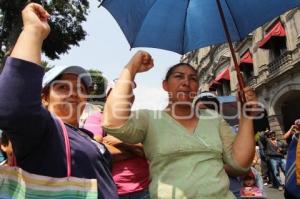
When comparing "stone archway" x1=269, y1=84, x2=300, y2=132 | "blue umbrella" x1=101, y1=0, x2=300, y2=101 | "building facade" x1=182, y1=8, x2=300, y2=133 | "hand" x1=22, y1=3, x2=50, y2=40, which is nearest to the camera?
"hand" x1=22, y1=3, x2=50, y2=40

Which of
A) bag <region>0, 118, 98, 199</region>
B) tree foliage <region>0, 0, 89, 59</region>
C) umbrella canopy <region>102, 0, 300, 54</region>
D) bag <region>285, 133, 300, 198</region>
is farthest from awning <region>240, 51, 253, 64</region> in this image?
bag <region>0, 118, 98, 199</region>

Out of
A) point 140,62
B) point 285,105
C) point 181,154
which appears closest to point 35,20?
point 140,62

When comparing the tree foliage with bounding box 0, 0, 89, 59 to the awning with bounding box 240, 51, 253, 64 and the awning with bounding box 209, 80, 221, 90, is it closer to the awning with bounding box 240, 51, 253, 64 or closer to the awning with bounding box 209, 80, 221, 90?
the awning with bounding box 240, 51, 253, 64

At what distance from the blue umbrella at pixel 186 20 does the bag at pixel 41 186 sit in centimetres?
170

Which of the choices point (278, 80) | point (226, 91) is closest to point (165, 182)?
point (278, 80)

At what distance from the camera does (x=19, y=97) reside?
4.06ft

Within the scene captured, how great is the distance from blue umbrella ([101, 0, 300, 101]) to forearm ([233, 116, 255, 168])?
79cm

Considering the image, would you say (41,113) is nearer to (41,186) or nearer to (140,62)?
(41,186)

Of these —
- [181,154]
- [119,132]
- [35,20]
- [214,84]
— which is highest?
[214,84]

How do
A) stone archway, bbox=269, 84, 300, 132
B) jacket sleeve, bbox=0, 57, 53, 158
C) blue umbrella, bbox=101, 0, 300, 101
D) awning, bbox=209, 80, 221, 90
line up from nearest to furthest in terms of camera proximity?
jacket sleeve, bbox=0, 57, 53, 158, blue umbrella, bbox=101, 0, 300, 101, stone archway, bbox=269, 84, 300, 132, awning, bbox=209, 80, 221, 90

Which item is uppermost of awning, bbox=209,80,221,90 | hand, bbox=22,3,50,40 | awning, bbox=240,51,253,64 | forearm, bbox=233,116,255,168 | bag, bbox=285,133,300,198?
awning, bbox=240,51,253,64

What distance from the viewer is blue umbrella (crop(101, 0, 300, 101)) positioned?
2.95 meters

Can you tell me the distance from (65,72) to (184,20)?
1470 mm

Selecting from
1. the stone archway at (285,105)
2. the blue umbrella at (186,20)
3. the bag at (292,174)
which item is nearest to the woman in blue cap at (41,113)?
the blue umbrella at (186,20)
